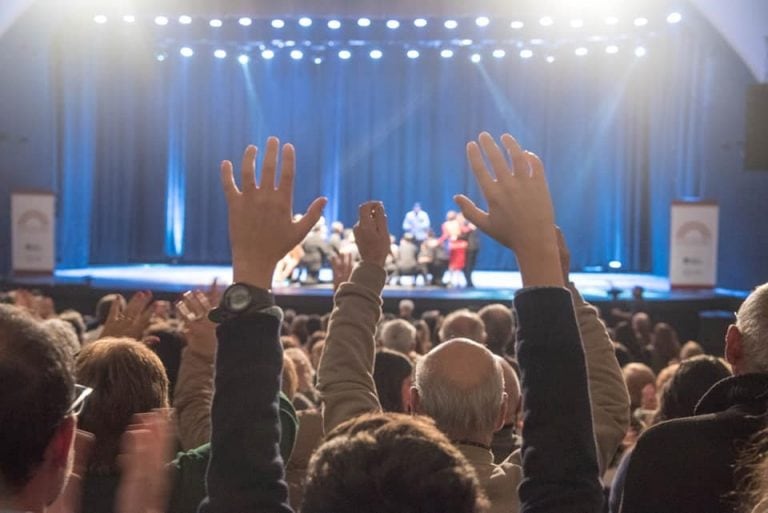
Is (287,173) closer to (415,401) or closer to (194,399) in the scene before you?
(415,401)

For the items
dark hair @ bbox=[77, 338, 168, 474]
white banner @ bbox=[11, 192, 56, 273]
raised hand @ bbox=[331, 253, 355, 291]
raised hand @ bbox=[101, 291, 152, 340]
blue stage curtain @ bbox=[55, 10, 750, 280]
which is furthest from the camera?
blue stage curtain @ bbox=[55, 10, 750, 280]

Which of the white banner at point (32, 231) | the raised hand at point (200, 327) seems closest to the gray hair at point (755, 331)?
the raised hand at point (200, 327)

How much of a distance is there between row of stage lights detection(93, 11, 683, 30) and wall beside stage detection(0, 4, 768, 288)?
0.39 meters

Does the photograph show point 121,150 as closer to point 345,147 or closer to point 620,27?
point 345,147

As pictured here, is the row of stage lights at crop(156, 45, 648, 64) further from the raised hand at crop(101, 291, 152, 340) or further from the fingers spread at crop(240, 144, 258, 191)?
the fingers spread at crop(240, 144, 258, 191)

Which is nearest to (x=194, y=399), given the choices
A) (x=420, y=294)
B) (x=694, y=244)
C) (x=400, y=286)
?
(x=420, y=294)

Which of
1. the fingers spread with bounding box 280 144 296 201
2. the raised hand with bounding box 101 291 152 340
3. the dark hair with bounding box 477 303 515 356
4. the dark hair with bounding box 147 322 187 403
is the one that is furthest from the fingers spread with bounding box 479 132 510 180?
the dark hair with bounding box 477 303 515 356

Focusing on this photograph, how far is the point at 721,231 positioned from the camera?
47.2 ft

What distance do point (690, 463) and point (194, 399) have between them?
0.99 meters

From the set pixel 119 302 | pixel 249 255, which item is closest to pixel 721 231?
pixel 119 302

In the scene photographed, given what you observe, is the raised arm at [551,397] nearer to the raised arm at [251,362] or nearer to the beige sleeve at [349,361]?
the raised arm at [251,362]

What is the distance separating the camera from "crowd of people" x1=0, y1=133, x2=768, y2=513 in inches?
45.4

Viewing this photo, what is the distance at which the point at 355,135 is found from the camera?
60.0 ft

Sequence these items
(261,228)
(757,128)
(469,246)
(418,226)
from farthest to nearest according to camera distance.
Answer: (418,226) < (469,246) < (757,128) < (261,228)
